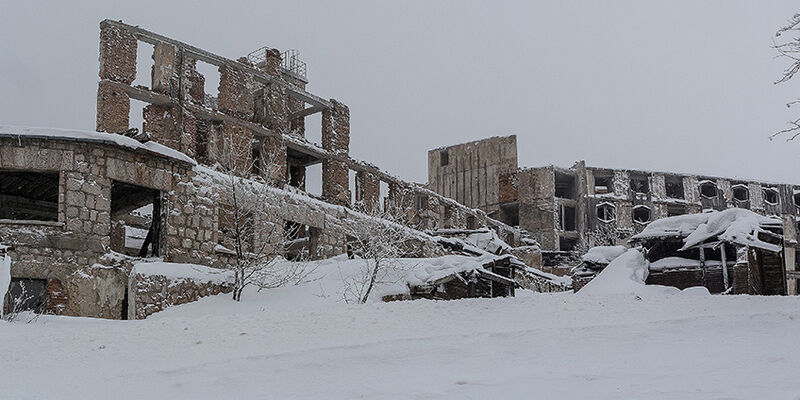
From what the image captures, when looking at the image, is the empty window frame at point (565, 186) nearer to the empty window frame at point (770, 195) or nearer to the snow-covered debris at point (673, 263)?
the empty window frame at point (770, 195)

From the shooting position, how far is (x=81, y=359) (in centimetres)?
851

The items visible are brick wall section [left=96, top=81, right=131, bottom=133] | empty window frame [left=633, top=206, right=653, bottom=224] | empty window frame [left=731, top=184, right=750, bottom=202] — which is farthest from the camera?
empty window frame [left=731, top=184, right=750, bottom=202]

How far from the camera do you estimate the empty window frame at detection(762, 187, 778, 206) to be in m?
49.4

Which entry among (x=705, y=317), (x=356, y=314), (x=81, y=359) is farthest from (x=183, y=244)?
(x=705, y=317)

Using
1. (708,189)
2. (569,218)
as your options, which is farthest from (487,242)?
(708,189)

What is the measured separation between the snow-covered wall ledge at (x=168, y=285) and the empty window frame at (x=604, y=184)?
34357 mm

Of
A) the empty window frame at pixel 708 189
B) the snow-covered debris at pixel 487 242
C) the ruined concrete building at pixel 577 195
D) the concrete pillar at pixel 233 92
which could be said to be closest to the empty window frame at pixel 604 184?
the ruined concrete building at pixel 577 195

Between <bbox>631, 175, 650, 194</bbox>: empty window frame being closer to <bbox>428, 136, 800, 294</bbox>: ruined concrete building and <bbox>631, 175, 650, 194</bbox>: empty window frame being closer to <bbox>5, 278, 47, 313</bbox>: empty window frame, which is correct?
<bbox>428, 136, 800, 294</bbox>: ruined concrete building

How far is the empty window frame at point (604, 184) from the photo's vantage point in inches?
1853

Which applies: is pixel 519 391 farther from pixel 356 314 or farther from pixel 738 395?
pixel 356 314

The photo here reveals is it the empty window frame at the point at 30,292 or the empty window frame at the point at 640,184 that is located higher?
the empty window frame at the point at 640,184

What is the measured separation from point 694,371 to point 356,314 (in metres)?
4.94

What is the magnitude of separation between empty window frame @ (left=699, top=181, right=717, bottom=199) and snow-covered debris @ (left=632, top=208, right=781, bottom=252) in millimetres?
30471

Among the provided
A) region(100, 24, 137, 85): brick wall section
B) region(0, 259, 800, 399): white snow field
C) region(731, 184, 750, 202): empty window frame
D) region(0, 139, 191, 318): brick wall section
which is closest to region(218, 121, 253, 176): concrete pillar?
region(100, 24, 137, 85): brick wall section
